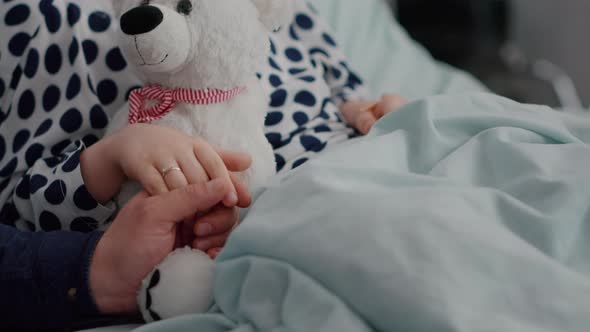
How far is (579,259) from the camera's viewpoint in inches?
19.3

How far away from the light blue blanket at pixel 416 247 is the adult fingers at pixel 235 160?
0.05 meters

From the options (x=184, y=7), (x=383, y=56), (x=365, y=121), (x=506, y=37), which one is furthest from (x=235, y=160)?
(x=506, y=37)

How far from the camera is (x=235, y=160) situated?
0.58m

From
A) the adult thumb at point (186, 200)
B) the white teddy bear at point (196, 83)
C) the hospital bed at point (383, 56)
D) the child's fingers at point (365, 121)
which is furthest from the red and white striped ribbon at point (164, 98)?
the hospital bed at point (383, 56)

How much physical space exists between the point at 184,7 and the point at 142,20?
55 millimetres

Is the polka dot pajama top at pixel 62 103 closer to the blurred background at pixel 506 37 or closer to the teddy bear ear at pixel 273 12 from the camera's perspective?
the teddy bear ear at pixel 273 12

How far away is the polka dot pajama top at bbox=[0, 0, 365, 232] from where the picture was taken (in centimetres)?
71

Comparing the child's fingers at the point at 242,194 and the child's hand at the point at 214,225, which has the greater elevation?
the child's fingers at the point at 242,194

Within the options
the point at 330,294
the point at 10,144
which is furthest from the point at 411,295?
the point at 10,144

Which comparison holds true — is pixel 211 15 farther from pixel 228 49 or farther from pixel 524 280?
pixel 524 280

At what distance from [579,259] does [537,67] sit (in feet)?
5.09

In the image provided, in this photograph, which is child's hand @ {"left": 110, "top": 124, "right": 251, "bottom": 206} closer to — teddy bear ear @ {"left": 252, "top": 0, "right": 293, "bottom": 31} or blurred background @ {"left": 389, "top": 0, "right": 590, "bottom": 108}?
teddy bear ear @ {"left": 252, "top": 0, "right": 293, "bottom": 31}

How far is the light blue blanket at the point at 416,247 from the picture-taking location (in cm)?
43

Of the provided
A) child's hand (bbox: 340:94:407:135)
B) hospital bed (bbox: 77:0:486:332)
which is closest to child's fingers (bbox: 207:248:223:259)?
child's hand (bbox: 340:94:407:135)
